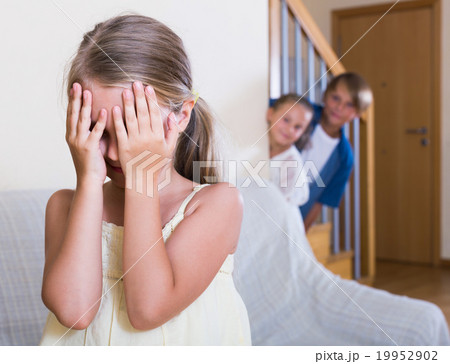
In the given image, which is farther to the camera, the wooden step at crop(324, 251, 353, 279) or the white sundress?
the wooden step at crop(324, 251, 353, 279)

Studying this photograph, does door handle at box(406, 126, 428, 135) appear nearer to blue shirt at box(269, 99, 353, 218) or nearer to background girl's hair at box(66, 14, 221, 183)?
blue shirt at box(269, 99, 353, 218)

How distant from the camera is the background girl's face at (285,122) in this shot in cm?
75

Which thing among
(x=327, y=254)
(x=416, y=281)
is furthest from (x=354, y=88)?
(x=416, y=281)

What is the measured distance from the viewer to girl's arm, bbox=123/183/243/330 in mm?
412

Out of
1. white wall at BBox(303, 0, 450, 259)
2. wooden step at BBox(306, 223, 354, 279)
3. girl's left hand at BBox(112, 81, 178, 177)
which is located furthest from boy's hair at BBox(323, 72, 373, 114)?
girl's left hand at BBox(112, 81, 178, 177)

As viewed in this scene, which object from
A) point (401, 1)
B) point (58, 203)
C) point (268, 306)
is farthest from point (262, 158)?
point (401, 1)

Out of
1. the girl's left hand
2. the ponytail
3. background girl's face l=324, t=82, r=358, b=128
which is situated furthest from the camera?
background girl's face l=324, t=82, r=358, b=128

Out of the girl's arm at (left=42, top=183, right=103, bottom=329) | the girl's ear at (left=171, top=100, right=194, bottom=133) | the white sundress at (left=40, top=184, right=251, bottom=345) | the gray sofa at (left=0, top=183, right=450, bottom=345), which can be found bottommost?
the gray sofa at (left=0, top=183, right=450, bottom=345)

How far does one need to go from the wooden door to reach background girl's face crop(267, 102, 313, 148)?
1477 millimetres

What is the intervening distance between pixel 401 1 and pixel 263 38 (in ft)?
6.56

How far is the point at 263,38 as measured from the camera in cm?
66

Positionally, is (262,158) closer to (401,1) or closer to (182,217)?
(182,217)

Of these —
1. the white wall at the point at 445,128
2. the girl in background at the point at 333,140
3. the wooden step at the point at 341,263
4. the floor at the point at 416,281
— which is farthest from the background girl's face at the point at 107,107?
the white wall at the point at 445,128
